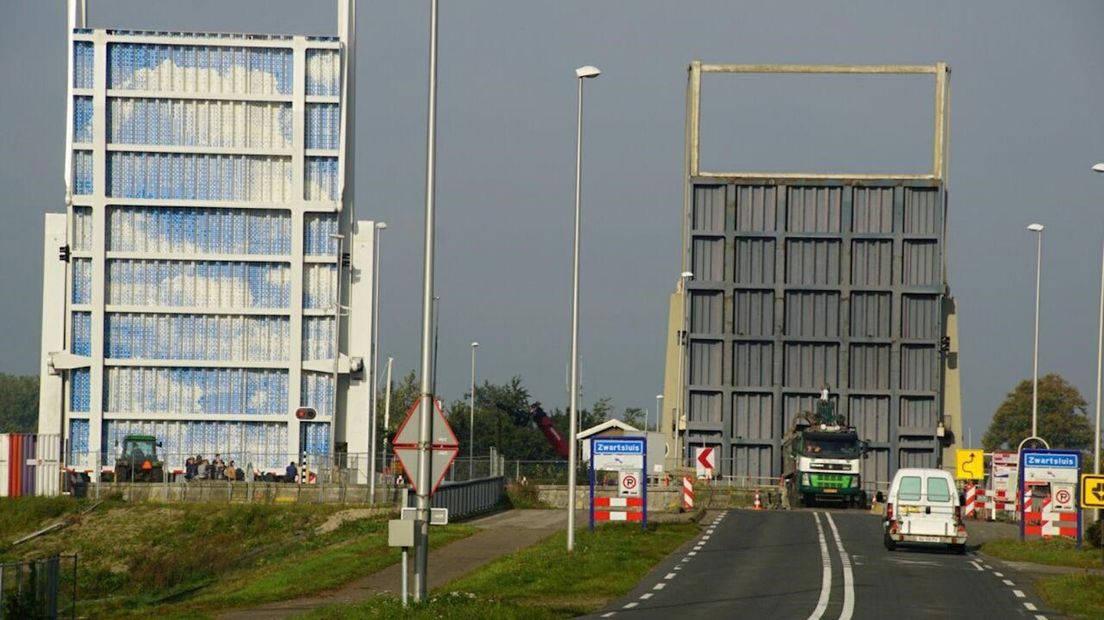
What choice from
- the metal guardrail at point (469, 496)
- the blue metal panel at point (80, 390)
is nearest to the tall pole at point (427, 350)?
the metal guardrail at point (469, 496)

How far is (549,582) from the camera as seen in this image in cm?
2905

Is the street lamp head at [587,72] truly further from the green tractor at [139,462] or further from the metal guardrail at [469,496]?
the green tractor at [139,462]

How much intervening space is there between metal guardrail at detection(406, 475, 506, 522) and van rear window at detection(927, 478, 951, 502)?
12.6 metres

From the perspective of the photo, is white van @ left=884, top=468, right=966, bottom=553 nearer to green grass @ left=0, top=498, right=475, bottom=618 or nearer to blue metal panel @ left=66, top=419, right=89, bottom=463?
green grass @ left=0, top=498, right=475, bottom=618

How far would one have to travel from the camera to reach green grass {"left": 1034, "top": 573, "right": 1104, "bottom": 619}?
1007 inches

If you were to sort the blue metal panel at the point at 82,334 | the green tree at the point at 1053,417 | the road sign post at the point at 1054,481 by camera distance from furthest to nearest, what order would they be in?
1. the green tree at the point at 1053,417
2. the blue metal panel at the point at 82,334
3. the road sign post at the point at 1054,481

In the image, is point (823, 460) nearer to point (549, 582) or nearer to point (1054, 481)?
point (1054, 481)

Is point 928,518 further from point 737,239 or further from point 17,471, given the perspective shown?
point 17,471

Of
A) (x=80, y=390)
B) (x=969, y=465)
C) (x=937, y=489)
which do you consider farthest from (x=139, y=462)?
(x=937, y=489)

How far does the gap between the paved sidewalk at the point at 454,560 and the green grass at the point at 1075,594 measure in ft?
Answer: 33.5

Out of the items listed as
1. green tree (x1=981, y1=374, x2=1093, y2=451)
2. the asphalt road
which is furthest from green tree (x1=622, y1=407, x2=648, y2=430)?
the asphalt road

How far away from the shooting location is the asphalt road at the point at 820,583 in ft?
81.0

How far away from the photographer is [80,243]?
63.1 m

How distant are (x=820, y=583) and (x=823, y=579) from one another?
2.84 ft
